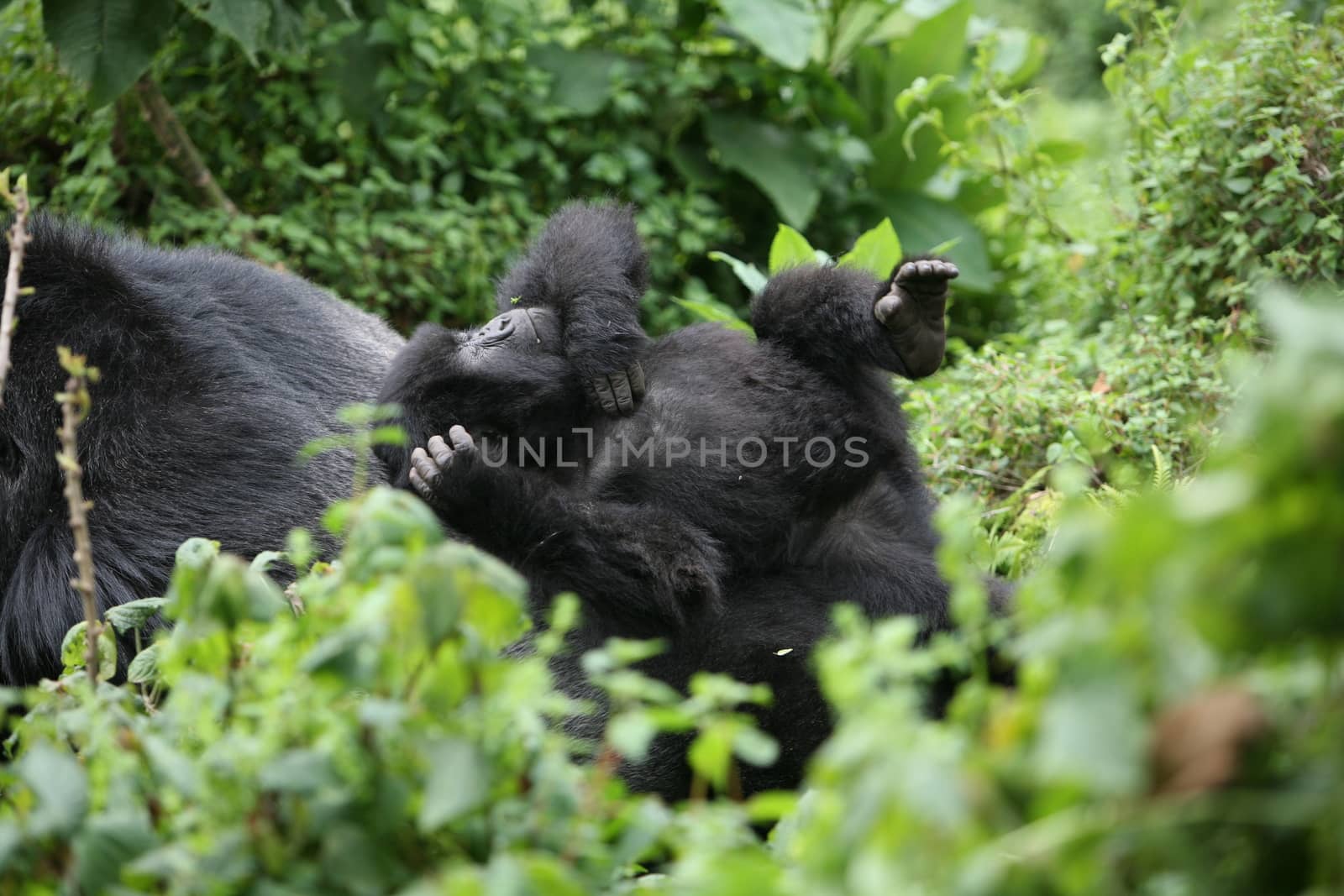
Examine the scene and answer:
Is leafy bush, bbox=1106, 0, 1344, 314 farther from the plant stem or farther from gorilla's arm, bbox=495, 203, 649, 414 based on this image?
the plant stem

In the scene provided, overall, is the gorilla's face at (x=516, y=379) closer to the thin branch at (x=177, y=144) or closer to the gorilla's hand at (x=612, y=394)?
the gorilla's hand at (x=612, y=394)

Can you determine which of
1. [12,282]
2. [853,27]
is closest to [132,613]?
[12,282]

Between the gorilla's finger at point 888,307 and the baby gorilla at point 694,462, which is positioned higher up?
the gorilla's finger at point 888,307

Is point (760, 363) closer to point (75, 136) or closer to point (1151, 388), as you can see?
point (1151, 388)

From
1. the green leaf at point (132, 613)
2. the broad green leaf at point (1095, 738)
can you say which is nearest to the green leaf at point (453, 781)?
the broad green leaf at point (1095, 738)

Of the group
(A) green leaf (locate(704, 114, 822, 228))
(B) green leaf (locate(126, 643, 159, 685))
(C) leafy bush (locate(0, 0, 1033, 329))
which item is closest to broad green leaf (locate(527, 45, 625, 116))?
(C) leafy bush (locate(0, 0, 1033, 329))

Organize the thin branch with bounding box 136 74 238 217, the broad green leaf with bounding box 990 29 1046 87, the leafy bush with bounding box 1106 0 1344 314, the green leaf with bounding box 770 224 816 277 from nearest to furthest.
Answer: the leafy bush with bounding box 1106 0 1344 314
the green leaf with bounding box 770 224 816 277
the thin branch with bounding box 136 74 238 217
the broad green leaf with bounding box 990 29 1046 87

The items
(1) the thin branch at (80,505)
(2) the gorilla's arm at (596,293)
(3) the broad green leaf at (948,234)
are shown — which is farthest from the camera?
(3) the broad green leaf at (948,234)

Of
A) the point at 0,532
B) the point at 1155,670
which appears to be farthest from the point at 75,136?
the point at 1155,670

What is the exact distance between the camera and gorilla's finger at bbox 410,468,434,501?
2027 mm

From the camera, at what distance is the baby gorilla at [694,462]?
6.73 ft

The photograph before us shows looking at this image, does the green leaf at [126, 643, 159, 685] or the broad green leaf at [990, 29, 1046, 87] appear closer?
the green leaf at [126, 643, 159, 685]

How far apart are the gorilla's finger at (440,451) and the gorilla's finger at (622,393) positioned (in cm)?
33

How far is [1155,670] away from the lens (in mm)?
798
